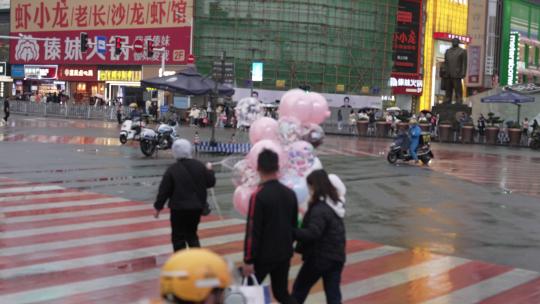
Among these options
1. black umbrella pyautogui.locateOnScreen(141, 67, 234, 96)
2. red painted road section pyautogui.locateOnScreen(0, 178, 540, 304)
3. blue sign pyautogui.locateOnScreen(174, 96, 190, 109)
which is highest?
black umbrella pyautogui.locateOnScreen(141, 67, 234, 96)

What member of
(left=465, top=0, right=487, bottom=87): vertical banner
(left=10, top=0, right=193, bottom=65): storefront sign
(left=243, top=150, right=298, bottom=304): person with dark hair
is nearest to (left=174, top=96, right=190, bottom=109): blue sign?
(left=10, top=0, right=193, bottom=65): storefront sign

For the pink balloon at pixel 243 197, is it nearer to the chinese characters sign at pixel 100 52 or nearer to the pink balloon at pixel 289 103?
the pink balloon at pixel 289 103

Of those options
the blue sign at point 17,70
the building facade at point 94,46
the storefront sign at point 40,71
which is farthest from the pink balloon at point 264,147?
the blue sign at point 17,70

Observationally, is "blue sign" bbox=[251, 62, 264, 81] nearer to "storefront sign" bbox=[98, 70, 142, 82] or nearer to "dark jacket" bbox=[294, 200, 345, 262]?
"storefront sign" bbox=[98, 70, 142, 82]

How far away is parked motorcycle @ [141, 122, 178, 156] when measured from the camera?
24291 mm

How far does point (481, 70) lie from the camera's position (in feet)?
291

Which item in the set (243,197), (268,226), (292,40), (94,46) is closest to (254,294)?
(268,226)

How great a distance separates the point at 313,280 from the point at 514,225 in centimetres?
782

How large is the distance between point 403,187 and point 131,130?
13.5m

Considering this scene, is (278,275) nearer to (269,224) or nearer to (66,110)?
(269,224)

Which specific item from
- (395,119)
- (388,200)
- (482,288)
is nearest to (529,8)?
(395,119)

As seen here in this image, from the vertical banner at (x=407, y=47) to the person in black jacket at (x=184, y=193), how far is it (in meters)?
78.8

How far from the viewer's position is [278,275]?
599 cm

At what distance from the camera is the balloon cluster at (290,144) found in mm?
7035
